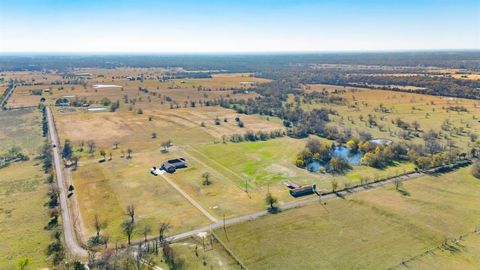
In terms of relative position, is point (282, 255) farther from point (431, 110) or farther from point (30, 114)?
point (30, 114)

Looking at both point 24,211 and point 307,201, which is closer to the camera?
point 24,211

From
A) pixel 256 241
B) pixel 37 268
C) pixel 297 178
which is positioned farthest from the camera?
Answer: pixel 297 178

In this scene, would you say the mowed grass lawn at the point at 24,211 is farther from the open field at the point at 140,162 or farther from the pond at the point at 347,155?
the pond at the point at 347,155

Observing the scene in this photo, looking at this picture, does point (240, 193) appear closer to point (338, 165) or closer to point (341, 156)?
point (338, 165)

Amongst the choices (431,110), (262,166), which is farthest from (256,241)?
(431,110)

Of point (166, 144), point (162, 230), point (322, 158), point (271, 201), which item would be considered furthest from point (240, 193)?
point (166, 144)

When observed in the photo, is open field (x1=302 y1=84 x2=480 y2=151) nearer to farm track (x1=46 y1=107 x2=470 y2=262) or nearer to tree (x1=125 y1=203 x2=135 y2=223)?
farm track (x1=46 y1=107 x2=470 y2=262)

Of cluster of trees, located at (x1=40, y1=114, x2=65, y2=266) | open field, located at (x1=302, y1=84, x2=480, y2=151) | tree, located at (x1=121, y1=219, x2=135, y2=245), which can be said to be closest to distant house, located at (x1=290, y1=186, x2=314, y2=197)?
tree, located at (x1=121, y1=219, x2=135, y2=245)
